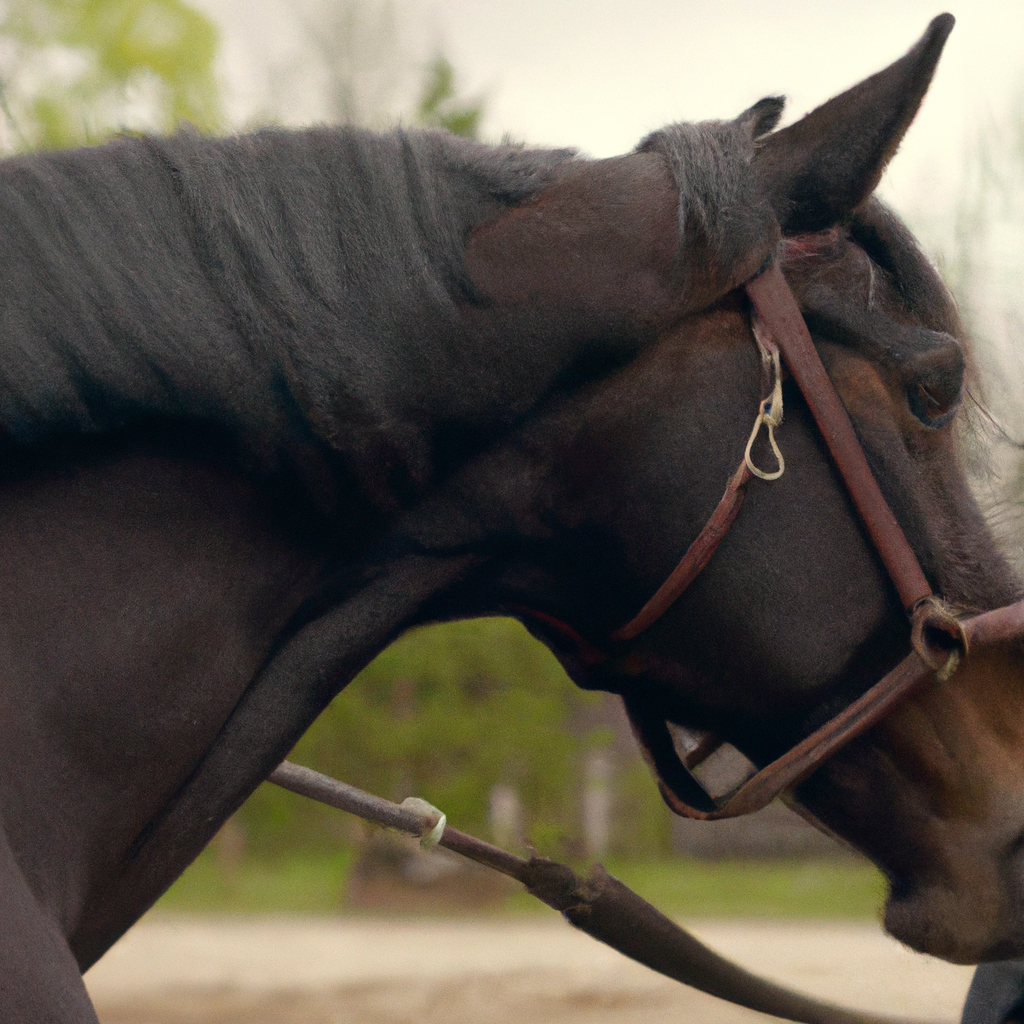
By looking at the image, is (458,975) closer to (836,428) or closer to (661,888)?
(661,888)

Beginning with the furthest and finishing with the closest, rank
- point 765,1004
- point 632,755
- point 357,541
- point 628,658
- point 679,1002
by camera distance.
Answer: point 632,755
point 679,1002
point 765,1004
point 628,658
point 357,541

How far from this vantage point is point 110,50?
8.61m

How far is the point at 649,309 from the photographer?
1.33m

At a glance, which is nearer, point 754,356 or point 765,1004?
point 754,356

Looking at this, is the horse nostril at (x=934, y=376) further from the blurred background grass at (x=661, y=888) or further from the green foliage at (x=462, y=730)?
the blurred background grass at (x=661, y=888)

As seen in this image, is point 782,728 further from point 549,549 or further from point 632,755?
point 632,755

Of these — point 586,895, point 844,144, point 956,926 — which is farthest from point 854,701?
point 844,144

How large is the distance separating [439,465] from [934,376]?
0.65 meters

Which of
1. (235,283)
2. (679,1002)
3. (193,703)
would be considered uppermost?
(235,283)

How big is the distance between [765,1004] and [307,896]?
26.6ft

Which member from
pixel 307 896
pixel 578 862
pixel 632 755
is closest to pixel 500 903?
pixel 578 862

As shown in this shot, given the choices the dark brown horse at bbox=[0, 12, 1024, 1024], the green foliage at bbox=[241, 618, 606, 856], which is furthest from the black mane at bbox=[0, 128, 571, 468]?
the green foliage at bbox=[241, 618, 606, 856]

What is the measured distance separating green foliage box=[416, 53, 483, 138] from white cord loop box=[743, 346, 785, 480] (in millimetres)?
8754

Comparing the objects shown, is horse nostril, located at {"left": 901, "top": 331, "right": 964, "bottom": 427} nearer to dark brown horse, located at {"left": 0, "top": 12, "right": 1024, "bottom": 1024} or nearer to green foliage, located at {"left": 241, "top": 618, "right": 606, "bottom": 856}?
dark brown horse, located at {"left": 0, "top": 12, "right": 1024, "bottom": 1024}
